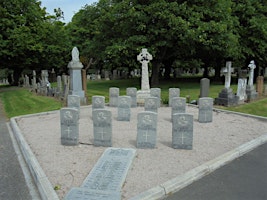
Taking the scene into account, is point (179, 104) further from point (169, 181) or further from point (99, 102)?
point (169, 181)

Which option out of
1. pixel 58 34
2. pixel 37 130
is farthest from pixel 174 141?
pixel 58 34

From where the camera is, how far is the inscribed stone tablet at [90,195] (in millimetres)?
3848

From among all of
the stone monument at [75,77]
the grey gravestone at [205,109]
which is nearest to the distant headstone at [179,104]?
the grey gravestone at [205,109]

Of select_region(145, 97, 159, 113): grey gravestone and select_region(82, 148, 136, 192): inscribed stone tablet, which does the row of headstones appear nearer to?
select_region(82, 148, 136, 192): inscribed stone tablet

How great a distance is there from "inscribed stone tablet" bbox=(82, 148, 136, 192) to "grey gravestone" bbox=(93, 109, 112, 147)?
454mm

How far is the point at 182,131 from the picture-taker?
633 centimetres

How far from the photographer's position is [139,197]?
3.96m

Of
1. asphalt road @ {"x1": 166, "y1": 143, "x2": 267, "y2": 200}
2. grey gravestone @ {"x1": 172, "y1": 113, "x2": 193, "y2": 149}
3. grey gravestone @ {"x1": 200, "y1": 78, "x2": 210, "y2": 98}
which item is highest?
Result: grey gravestone @ {"x1": 200, "y1": 78, "x2": 210, "y2": 98}

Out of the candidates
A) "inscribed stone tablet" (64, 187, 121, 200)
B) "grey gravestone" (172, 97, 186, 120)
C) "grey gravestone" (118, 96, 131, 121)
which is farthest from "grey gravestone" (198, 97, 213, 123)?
"inscribed stone tablet" (64, 187, 121, 200)

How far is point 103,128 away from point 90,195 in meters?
2.68

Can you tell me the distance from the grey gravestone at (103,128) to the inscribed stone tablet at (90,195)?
2419 millimetres

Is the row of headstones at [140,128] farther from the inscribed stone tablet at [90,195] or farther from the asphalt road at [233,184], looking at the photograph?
the inscribed stone tablet at [90,195]

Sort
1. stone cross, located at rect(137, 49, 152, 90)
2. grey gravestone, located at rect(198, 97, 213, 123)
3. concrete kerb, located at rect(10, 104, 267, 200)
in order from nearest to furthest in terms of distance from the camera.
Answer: concrete kerb, located at rect(10, 104, 267, 200)
grey gravestone, located at rect(198, 97, 213, 123)
stone cross, located at rect(137, 49, 152, 90)

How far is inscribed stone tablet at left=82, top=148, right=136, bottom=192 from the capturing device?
4.32 metres
